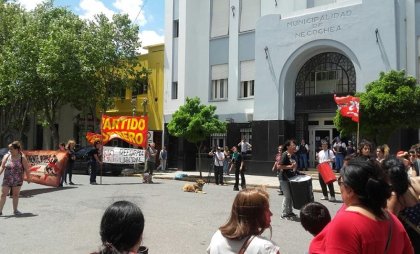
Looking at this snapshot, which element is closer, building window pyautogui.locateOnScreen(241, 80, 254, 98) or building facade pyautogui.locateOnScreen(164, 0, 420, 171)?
building facade pyautogui.locateOnScreen(164, 0, 420, 171)

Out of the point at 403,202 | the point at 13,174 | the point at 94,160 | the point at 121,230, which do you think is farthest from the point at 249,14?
the point at 121,230

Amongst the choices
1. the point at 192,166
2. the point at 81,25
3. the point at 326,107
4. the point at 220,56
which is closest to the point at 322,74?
the point at 326,107

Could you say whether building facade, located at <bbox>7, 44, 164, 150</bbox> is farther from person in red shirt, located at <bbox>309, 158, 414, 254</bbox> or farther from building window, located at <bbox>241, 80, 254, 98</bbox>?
person in red shirt, located at <bbox>309, 158, 414, 254</bbox>

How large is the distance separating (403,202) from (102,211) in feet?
28.5

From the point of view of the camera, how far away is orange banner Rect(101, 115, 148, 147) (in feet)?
66.6

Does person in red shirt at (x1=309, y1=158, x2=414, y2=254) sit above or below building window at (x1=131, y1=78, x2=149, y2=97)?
below

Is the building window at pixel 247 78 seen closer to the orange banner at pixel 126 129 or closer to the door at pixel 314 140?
the door at pixel 314 140

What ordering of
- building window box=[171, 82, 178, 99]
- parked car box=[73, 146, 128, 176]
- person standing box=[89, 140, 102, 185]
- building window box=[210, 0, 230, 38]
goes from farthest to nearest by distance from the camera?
1. building window box=[171, 82, 178, 99]
2. building window box=[210, 0, 230, 38]
3. parked car box=[73, 146, 128, 176]
4. person standing box=[89, 140, 102, 185]

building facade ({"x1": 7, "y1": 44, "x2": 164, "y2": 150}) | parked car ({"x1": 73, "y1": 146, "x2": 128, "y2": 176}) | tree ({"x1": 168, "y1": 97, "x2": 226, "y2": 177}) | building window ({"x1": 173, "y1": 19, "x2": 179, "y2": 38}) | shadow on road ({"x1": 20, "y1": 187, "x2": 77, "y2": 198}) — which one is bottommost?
shadow on road ({"x1": 20, "y1": 187, "x2": 77, "y2": 198})

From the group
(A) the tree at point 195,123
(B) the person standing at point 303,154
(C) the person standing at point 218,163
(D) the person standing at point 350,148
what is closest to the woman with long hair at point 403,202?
(C) the person standing at point 218,163

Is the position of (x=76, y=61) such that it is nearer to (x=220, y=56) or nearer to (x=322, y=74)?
(x=220, y=56)

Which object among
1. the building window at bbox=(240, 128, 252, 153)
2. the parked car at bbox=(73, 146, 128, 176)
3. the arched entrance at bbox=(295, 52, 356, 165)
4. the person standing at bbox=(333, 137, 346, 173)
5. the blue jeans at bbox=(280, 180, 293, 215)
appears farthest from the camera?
the building window at bbox=(240, 128, 252, 153)

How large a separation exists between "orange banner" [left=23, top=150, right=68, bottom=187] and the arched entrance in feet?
40.6

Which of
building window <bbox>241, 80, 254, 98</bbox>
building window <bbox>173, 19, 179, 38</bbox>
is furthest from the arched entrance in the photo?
building window <bbox>173, 19, 179, 38</bbox>
